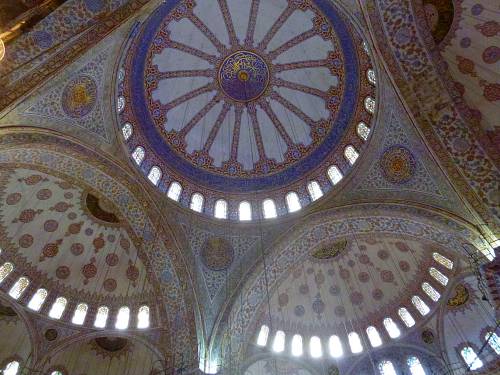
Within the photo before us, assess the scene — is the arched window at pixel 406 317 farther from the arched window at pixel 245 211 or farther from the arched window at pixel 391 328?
the arched window at pixel 245 211

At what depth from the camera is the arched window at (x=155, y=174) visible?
9.94 m

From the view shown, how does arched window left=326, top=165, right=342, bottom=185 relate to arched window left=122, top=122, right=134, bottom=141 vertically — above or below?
below

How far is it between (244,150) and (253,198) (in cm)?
172

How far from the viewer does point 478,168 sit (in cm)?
728

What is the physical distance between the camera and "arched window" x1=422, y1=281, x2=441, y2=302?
35.9 ft

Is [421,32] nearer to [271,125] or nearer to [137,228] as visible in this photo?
[271,125]

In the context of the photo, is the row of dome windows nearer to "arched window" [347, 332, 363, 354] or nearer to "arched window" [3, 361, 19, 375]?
"arched window" [3, 361, 19, 375]

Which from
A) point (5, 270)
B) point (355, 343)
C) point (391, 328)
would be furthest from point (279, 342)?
point (5, 270)

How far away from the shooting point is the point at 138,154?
32.3 ft

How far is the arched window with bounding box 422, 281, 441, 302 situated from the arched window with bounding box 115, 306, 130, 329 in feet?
29.1

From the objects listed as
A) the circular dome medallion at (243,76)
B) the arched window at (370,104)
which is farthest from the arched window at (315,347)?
the circular dome medallion at (243,76)

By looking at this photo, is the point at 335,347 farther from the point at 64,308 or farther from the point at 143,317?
the point at 64,308

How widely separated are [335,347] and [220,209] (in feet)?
19.5

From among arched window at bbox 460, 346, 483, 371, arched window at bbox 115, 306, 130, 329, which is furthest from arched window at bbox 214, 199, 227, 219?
arched window at bbox 460, 346, 483, 371
